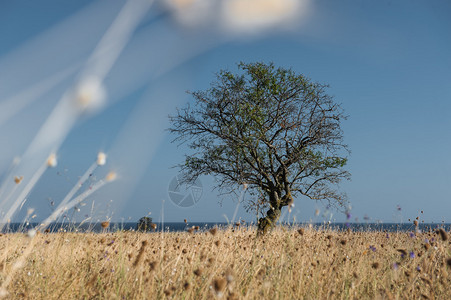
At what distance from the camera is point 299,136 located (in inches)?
607

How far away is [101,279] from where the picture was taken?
13.3 feet

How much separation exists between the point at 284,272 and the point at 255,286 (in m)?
0.77

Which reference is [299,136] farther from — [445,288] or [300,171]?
[445,288]

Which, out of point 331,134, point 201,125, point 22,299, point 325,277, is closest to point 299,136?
point 331,134

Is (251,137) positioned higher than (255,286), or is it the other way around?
(251,137)

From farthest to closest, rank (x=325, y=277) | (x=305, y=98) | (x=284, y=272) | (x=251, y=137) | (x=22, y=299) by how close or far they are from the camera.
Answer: (x=305, y=98) → (x=251, y=137) → (x=325, y=277) → (x=284, y=272) → (x=22, y=299)

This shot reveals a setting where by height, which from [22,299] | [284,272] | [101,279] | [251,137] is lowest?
[22,299]

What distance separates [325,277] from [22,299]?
372 cm

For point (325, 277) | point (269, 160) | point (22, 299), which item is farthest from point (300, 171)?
point (22, 299)

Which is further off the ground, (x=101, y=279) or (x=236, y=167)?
(x=236, y=167)

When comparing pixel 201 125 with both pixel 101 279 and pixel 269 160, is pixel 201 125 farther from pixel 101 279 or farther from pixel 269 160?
pixel 101 279

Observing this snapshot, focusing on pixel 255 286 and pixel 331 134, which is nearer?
pixel 255 286

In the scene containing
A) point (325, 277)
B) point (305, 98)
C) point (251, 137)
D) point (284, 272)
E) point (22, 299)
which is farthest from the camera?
point (305, 98)

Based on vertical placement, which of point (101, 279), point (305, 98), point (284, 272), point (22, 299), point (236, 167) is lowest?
point (22, 299)
